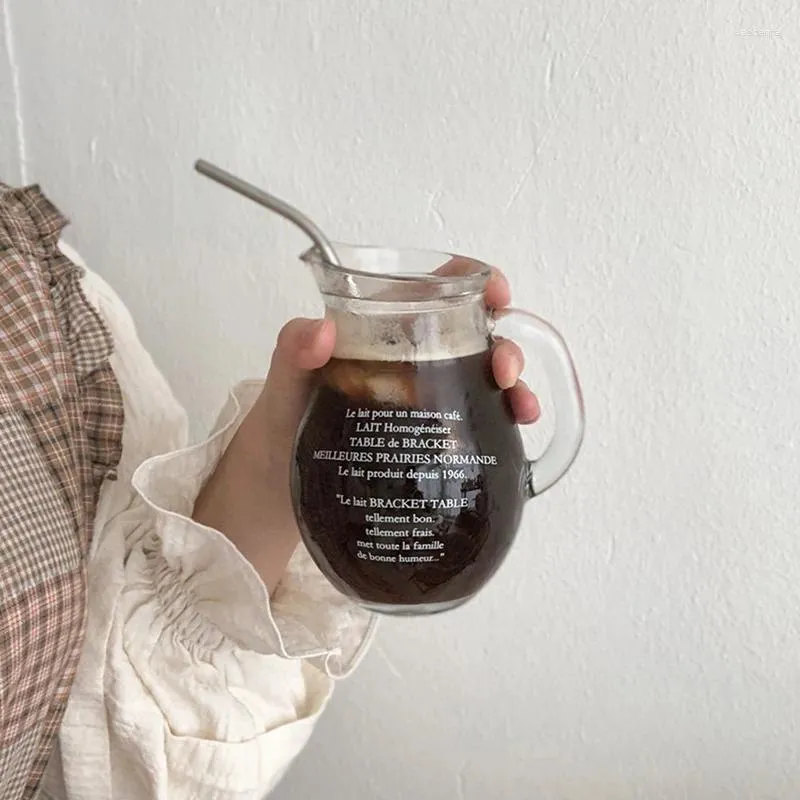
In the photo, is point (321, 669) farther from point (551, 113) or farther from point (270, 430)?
point (551, 113)

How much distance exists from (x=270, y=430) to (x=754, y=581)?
407 mm

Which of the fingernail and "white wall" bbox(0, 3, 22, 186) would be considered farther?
"white wall" bbox(0, 3, 22, 186)

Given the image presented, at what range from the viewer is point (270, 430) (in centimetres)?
62

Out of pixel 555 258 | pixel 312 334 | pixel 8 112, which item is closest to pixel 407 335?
pixel 312 334


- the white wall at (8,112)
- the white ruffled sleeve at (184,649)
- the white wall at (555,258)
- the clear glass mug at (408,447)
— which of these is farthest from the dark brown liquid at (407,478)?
the white wall at (8,112)

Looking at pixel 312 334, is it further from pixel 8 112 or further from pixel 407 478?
pixel 8 112

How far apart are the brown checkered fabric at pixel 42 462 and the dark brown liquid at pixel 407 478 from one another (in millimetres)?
195

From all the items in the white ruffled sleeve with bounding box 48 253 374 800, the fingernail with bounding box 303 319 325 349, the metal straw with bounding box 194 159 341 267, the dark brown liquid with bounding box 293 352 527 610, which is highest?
the metal straw with bounding box 194 159 341 267

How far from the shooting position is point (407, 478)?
0.47 metres

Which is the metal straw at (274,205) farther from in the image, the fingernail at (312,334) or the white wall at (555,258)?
the white wall at (555,258)

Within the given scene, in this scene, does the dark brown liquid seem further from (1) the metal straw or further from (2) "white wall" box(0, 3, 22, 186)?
(2) "white wall" box(0, 3, 22, 186)

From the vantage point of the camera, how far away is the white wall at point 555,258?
700 millimetres

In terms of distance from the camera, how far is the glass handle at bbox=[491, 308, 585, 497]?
1.75 feet

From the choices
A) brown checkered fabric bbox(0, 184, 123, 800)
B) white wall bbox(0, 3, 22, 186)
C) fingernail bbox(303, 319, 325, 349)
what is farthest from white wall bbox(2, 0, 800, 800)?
fingernail bbox(303, 319, 325, 349)
